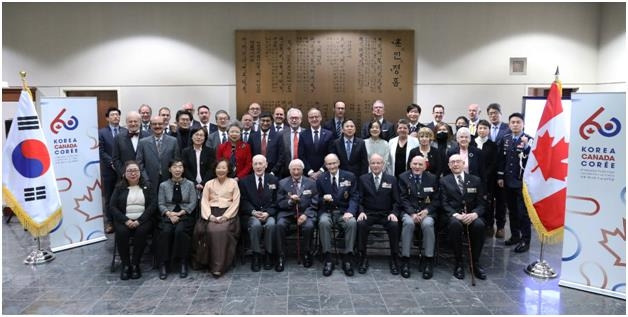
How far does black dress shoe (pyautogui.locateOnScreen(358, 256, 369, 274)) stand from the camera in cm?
406

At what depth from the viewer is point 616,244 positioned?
3.42 m


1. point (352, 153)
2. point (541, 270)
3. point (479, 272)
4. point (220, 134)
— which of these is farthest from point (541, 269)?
point (220, 134)

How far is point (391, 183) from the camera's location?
4.25 meters

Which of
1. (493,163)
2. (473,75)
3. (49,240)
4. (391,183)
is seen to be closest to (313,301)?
(391,183)

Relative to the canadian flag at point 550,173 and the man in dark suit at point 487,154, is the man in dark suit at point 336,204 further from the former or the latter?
the canadian flag at point 550,173

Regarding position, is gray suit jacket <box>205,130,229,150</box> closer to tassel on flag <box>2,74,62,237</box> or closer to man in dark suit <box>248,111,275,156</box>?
man in dark suit <box>248,111,275,156</box>

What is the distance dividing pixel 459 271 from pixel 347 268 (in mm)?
1004

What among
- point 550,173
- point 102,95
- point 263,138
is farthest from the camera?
point 102,95

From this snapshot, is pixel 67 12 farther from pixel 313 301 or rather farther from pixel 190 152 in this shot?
pixel 313 301

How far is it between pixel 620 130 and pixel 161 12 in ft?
19.7

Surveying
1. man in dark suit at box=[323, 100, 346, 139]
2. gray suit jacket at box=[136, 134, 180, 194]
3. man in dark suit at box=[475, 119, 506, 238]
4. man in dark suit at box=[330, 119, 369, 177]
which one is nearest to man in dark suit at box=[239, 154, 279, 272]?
man in dark suit at box=[330, 119, 369, 177]

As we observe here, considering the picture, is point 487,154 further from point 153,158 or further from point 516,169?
point 153,158

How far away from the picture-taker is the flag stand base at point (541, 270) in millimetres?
3945

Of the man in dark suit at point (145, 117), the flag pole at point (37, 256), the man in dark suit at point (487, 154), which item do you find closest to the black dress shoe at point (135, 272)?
the flag pole at point (37, 256)
